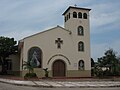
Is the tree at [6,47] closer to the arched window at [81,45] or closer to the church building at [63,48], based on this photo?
the church building at [63,48]

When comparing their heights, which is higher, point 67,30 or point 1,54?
→ point 67,30

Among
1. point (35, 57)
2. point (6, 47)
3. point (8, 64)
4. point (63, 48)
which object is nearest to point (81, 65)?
point (63, 48)

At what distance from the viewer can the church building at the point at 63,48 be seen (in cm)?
3616

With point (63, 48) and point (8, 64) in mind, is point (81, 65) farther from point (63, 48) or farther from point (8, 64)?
point (8, 64)

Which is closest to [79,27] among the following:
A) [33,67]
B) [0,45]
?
[33,67]

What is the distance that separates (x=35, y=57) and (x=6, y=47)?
6065 millimetres

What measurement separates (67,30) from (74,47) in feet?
9.22

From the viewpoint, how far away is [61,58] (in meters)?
37.4

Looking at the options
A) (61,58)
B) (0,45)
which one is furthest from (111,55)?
(0,45)

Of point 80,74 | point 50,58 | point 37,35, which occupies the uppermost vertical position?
point 37,35

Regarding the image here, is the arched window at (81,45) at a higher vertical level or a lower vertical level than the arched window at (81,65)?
higher

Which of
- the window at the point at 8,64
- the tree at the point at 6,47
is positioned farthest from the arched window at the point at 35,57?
the window at the point at 8,64

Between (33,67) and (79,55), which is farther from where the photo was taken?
(79,55)

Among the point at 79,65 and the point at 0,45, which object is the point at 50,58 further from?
the point at 0,45
